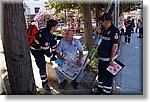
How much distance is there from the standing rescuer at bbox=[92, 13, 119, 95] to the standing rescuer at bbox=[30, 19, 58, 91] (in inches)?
32.9

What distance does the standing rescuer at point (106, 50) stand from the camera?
4047 mm

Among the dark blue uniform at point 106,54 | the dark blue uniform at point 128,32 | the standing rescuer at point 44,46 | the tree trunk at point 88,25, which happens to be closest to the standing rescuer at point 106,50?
the dark blue uniform at point 106,54

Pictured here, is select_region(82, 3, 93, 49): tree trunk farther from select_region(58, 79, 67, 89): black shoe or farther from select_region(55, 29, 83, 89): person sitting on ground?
select_region(55, 29, 83, 89): person sitting on ground

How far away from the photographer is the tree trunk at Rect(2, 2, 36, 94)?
365 cm

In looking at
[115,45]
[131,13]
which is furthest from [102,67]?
[131,13]

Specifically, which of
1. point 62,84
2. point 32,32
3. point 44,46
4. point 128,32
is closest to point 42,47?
point 44,46

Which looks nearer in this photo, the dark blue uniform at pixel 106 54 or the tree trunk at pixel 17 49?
the tree trunk at pixel 17 49

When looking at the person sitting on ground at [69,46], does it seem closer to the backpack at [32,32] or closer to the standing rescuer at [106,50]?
the backpack at [32,32]

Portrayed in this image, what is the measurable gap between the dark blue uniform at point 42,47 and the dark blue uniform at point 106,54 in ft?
2.94

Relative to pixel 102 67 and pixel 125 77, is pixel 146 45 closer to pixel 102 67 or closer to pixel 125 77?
pixel 102 67

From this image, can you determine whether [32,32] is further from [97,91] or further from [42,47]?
[97,91]

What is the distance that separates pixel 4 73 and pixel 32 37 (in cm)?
79

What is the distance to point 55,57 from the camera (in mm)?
4867

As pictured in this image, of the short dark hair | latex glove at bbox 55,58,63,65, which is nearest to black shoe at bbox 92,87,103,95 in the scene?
latex glove at bbox 55,58,63,65
